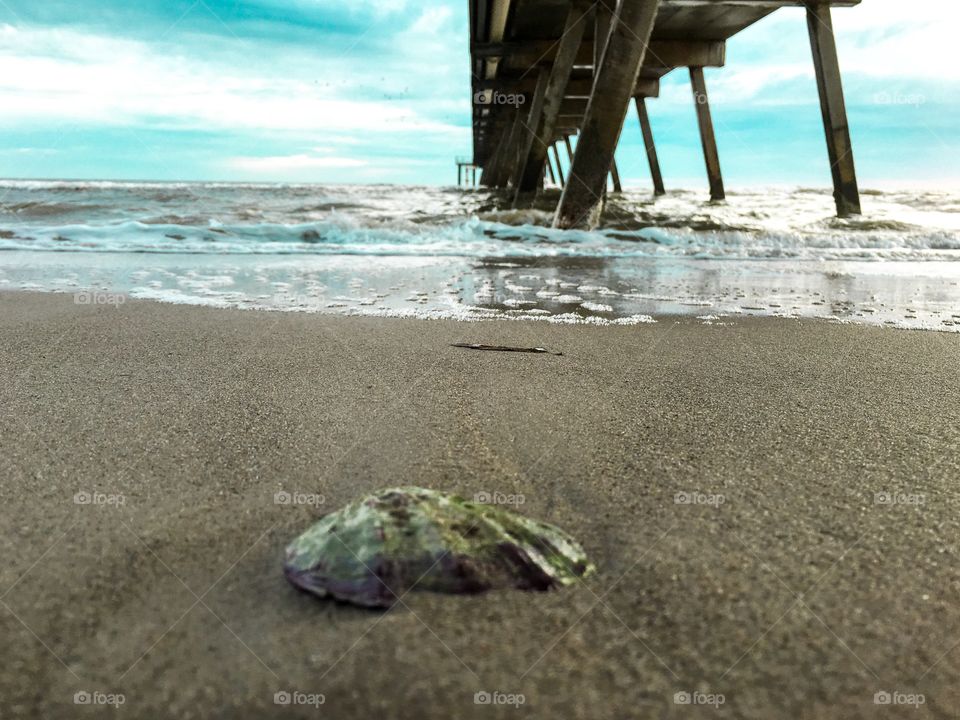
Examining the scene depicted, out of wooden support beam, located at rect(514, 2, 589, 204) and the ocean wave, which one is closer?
the ocean wave

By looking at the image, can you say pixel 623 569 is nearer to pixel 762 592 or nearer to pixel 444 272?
pixel 762 592

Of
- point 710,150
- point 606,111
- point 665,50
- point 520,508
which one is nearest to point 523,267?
point 606,111

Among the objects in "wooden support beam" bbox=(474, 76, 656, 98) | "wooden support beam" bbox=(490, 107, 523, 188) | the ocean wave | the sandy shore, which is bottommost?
the sandy shore

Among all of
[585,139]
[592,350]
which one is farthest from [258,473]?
[585,139]

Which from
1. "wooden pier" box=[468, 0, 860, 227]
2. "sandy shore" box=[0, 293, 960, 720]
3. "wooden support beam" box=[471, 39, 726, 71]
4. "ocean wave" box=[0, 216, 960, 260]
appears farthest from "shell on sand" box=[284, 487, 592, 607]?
"wooden support beam" box=[471, 39, 726, 71]

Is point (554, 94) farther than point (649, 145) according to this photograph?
No

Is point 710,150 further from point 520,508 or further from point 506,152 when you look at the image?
point 520,508

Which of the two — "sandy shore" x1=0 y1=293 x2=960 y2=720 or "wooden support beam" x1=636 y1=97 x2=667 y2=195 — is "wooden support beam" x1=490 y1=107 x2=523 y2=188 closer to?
"wooden support beam" x1=636 y1=97 x2=667 y2=195
